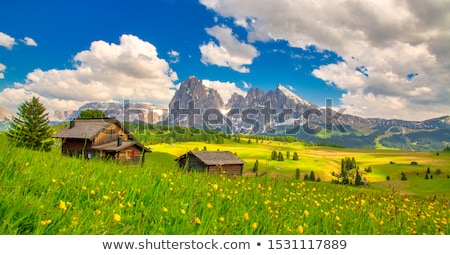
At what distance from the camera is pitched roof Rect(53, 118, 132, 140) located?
45013 millimetres

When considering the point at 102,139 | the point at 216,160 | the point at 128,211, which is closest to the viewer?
the point at 128,211

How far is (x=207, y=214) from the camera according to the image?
133 inches

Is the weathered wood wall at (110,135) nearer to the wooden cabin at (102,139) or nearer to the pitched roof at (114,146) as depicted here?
the wooden cabin at (102,139)

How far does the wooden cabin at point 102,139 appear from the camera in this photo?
45062mm

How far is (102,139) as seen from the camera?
159 ft

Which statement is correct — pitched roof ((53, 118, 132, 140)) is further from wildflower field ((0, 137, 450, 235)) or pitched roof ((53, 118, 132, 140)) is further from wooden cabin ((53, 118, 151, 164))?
wildflower field ((0, 137, 450, 235))

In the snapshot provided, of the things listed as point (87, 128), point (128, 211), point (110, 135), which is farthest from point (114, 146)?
point (128, 211)

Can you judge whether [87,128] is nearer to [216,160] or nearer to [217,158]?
[216,160]

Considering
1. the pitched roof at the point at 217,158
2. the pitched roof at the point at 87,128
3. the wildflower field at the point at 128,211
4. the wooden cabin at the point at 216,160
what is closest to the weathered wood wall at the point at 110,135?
the pitched roof at the point at 87,128

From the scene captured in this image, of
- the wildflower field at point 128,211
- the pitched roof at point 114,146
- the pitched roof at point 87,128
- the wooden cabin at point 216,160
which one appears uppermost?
the pitched roof at point 87,128

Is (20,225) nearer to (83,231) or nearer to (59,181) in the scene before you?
(83,231)

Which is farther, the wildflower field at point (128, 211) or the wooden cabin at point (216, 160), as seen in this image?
the wooden cabin at point (216, 160)

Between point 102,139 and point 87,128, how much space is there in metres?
2.88

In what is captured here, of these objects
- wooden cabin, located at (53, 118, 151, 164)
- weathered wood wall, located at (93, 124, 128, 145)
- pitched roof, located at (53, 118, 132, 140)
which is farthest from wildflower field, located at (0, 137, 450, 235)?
weathered wood wall, located at (93, 124, 128, 145)
